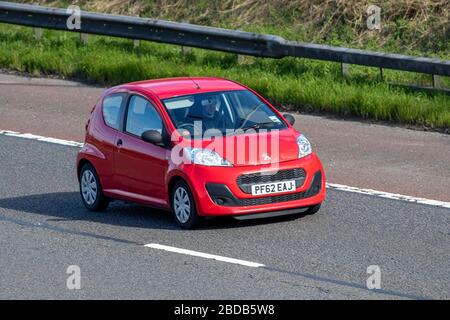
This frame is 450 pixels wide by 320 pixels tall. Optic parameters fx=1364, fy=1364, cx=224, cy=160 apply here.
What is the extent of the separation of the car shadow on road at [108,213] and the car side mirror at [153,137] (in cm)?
87

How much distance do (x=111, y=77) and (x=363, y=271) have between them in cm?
1204

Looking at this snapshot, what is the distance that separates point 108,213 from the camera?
1514cm

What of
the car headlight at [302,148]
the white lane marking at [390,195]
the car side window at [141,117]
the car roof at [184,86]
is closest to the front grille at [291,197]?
the car headlight at [302,148]

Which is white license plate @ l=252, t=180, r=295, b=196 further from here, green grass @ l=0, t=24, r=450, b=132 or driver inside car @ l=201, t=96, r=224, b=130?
green grass @ l=0, t=24, r=450, b=132

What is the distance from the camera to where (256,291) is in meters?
11.3


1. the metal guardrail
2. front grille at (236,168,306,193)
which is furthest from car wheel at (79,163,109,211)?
the metal guardrail

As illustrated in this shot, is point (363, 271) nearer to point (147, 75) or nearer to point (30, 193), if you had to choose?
point (30, 193)

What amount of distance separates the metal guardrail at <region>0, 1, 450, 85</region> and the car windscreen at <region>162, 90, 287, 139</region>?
18.7ft

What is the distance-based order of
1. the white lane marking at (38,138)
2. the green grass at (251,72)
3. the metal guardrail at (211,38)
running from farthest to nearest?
the metal guardrail at (211,38)
the green grass at (251,72)
the white lane marking at (38,138)

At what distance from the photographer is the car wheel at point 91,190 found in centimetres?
1511

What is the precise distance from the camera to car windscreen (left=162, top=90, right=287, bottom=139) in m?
14.2

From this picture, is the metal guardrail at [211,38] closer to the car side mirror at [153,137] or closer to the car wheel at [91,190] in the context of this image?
the car wheel at [91,190]

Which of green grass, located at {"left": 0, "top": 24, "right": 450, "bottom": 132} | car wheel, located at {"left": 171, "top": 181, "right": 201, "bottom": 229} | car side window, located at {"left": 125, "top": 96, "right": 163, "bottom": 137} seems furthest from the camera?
green grass, located at {"left": 0, "top": 24, "right": 450, "bottom": 132}
